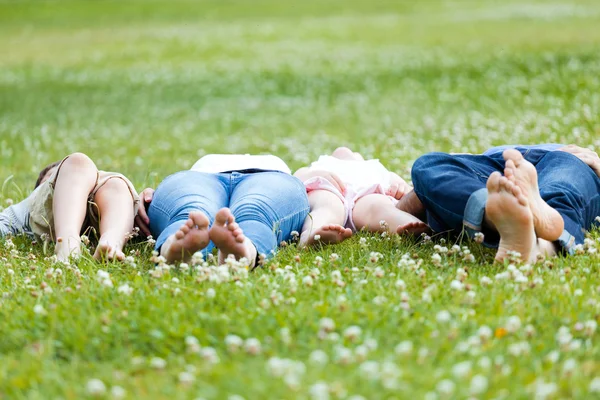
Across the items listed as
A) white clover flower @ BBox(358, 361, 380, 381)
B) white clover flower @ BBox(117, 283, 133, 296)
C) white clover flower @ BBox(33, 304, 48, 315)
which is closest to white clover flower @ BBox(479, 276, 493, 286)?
white clover flower @ BBox(358, 361, 380, 381)

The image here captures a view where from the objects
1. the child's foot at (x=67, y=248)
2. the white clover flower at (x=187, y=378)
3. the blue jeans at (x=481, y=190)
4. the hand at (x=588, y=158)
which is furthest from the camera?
the hand at (x=588, y=158)

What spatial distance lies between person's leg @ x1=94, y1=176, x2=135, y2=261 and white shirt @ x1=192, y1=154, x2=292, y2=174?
568mm

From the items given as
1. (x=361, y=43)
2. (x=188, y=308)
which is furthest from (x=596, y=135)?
(x=361, y=43)

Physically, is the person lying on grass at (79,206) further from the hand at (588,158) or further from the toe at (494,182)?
the hand at (588,158)

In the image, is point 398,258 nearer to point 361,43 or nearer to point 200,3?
point 361,43

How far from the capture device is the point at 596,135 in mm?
8008

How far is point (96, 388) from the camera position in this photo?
2828mm

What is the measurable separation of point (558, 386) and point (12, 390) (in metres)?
2.04

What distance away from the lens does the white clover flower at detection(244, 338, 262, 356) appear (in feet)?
10.3

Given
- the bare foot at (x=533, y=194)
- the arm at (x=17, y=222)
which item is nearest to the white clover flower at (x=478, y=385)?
the bare foot at (x=533, y=194)

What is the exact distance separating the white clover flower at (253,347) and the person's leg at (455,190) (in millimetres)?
1794

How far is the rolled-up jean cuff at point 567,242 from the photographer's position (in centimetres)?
449

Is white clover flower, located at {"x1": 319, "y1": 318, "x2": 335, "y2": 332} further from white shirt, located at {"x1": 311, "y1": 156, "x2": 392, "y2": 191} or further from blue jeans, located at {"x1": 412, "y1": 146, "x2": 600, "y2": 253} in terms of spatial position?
white shirt, located at {"x1": 311, "y1": 156, "x2": 392, "y2": 191}

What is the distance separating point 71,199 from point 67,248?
1.31 ft
